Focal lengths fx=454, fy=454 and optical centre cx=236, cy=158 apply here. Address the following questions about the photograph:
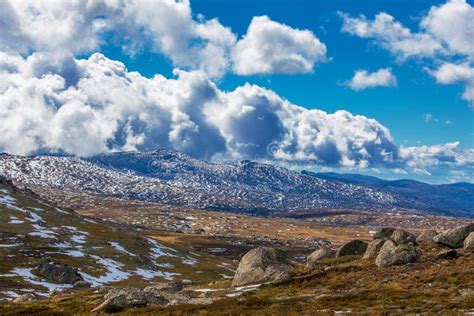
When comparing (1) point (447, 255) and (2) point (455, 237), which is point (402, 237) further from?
(1) point (447, 255)

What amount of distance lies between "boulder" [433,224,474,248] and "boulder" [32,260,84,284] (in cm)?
8221

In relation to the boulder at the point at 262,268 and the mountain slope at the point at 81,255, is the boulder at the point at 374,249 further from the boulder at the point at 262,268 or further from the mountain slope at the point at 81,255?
the mountain slope at the point at 81,255

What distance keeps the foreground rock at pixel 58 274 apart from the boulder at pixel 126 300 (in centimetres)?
6582

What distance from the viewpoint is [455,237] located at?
71.2 meters

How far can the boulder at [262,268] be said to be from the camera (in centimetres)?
6450

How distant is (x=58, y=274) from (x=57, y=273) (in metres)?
0.51

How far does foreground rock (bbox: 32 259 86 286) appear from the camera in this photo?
10762cm

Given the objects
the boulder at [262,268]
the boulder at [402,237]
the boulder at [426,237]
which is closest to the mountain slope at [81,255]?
the boulder at [262,268]

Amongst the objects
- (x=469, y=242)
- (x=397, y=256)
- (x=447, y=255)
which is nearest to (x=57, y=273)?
(x=397, y=256)

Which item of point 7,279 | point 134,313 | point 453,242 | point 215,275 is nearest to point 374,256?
point 453,242

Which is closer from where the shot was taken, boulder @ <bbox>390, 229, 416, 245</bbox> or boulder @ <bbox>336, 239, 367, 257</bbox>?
boulder @ <bbox>390, 229, 416, 245</bbox>

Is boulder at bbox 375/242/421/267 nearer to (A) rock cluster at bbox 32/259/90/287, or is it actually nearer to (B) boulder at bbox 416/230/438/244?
(B) boulder at bbox 416/230/438/244

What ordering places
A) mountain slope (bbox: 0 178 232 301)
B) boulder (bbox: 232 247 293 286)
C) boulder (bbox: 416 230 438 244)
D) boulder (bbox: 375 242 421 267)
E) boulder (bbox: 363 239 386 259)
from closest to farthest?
boulder (bbox: 375 242 421 267) → boulder (bbox: 232 247 293 286) → boulder (bbox: 363 239 386 259) → boulder (bbox: 416 230 438 244) → mountain slope (bbox: 0 178 232 301)

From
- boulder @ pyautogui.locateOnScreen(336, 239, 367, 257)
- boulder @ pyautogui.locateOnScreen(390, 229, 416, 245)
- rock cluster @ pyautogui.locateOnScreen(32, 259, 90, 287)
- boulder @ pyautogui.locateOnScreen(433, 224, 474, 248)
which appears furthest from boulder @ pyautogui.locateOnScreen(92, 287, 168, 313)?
rock cluster @ pyautogui.locateOnScreen(32, 259, 90, 287)
